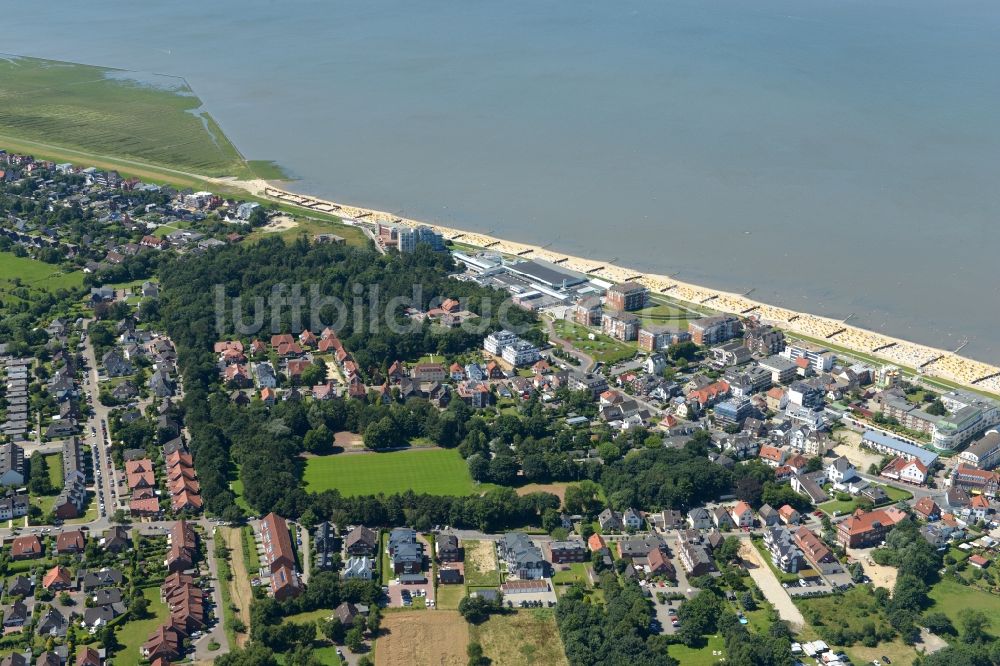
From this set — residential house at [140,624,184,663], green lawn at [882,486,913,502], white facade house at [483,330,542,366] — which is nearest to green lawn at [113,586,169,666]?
residential house at [140,624,184,663]

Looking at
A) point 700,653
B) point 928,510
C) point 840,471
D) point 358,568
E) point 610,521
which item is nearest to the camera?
point 700,653

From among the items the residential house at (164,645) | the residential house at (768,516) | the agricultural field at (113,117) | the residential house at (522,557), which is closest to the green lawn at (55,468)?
the residential house at (164,645)

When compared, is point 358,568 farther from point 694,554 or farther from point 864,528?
point 864,528

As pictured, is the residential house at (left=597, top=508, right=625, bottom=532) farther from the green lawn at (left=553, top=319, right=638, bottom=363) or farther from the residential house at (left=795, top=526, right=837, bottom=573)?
the green lawn at (left=553, top=319, right=638, bottom=363)

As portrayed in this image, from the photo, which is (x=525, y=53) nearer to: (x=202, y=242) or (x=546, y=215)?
(x=546, y=215)

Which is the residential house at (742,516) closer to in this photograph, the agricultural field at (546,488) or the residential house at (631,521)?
the residential house at (631,521)

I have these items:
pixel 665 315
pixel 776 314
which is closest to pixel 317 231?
pixel 665 315
